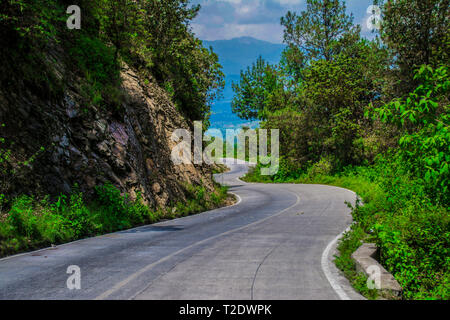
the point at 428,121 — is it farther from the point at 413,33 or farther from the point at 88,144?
the point at 413,33

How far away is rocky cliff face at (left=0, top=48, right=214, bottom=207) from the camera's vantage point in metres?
12.3

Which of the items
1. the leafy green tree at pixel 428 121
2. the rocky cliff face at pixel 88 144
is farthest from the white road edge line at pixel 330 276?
the rocky cliff face at pixel 88 144

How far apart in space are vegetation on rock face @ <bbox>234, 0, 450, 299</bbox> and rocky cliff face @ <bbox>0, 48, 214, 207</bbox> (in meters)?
8.99

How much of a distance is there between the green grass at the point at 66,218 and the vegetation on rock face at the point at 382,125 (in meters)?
7.57

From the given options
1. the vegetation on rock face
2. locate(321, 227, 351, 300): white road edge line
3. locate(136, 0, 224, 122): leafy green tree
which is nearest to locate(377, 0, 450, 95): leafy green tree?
the vegetation on rock face

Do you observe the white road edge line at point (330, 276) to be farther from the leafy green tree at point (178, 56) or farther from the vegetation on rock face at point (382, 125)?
the leafy green tree at point (178, 56)

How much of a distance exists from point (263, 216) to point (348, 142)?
87.8 ft

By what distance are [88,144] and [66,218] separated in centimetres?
400

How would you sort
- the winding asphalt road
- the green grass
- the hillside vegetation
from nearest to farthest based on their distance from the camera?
1. the winding asphalt road
2. the green grass
3. the hillside vegetation

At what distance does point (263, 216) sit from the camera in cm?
1777

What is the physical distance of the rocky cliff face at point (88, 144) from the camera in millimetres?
12297

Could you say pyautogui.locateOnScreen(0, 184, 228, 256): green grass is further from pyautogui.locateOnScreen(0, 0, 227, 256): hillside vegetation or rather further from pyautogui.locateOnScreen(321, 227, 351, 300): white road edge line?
pyautogui.locateOnScreen(321, 227, 351, 300): white road edge line

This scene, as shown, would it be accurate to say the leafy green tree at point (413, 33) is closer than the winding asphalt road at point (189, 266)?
No
